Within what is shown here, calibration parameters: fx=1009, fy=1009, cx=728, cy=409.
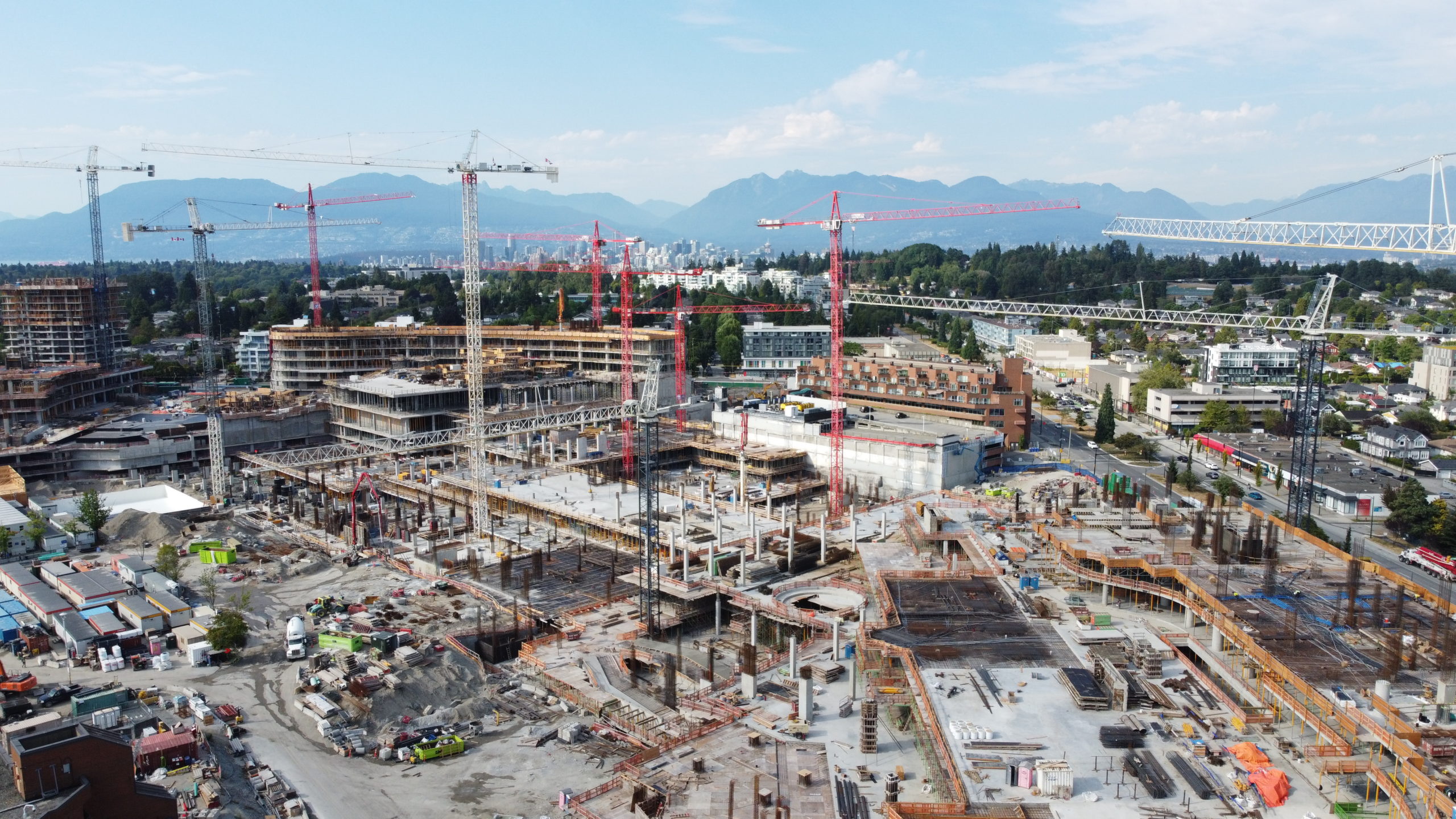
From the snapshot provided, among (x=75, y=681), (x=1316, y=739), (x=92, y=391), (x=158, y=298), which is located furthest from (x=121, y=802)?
(x=158, y=298)

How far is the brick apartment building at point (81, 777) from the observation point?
458 inches

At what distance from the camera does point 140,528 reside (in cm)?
2720

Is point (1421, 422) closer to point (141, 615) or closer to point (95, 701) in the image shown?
point (141, 615)

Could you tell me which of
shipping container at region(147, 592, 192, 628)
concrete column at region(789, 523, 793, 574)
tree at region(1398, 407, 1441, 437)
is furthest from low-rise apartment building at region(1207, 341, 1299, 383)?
shipping container at region(147, 592, 192, 628)

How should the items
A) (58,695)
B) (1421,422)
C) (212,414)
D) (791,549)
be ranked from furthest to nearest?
(1421,422), (212,414), (791,549), (58,695)

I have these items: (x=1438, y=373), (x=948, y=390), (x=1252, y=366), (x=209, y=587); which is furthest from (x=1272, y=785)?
(x=1438, y=373)

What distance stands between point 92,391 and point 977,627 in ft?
135

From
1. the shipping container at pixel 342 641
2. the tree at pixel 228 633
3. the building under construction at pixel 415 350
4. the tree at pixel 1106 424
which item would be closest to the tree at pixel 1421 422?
the tree at pixel 1106 424

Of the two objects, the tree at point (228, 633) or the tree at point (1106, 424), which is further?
the tree at point (1106, 424)

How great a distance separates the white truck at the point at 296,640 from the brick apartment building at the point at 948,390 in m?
22.9

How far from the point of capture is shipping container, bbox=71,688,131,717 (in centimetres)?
1611

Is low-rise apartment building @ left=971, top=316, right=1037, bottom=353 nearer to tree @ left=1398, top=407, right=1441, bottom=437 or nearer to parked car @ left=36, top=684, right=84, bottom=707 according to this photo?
tree @ left=1398, top=407, right=1441, bottom=437

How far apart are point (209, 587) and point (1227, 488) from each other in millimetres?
27057

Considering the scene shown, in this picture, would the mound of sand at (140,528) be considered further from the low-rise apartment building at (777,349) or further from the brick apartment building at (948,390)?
the low-rise apartment building at (777,349)
